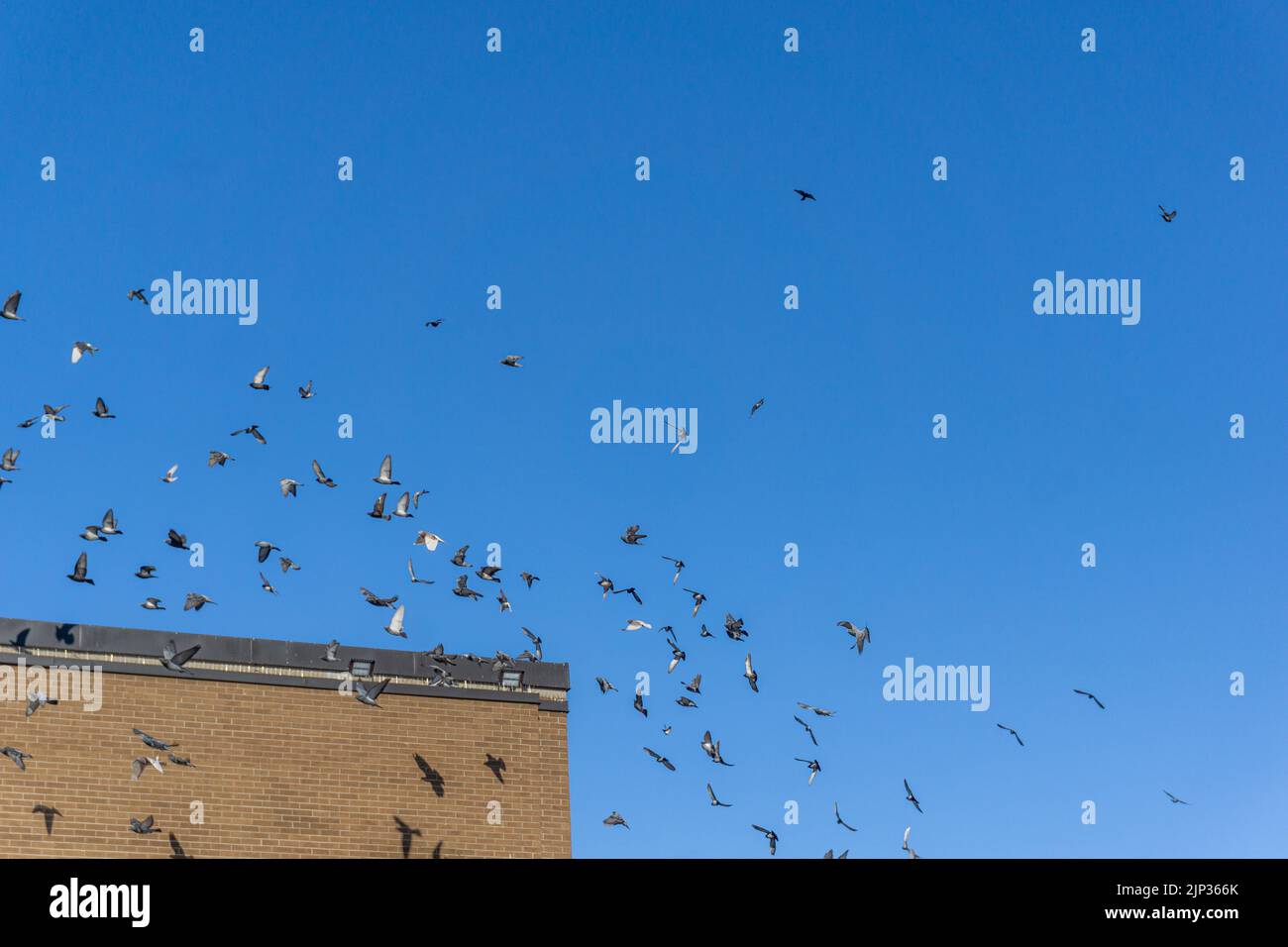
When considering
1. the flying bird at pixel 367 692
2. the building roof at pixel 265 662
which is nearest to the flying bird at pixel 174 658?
the building roof at pixel 265 662

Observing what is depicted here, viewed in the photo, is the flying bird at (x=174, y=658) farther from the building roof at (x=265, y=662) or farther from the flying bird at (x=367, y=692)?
the flying bird at (x=367, y=692)

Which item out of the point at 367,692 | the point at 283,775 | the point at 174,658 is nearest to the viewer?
the point at 174,658

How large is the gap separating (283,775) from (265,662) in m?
1.72

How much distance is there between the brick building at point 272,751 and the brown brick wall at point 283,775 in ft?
0.07

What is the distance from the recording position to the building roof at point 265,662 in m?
24.1

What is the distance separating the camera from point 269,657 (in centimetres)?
2527

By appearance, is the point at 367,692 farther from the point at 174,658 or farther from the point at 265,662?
the point at 174,658

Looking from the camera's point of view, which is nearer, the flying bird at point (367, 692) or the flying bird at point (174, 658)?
the flying bird at point (174, 658)

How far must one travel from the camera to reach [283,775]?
24.8 meters

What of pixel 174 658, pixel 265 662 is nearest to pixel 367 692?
pixel 265 662

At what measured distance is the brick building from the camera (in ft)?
76.6
